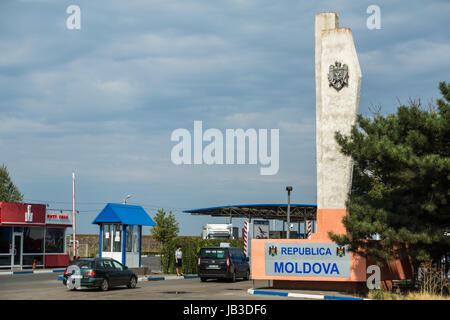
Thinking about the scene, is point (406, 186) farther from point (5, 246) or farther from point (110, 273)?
point (5, 246)

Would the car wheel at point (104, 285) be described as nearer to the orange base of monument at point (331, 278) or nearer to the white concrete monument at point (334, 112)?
the orange base of monument at point (331, 278)

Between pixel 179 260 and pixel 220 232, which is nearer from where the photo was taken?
pixel 179 260

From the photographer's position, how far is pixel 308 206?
57.5m

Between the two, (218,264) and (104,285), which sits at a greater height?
(218,264)

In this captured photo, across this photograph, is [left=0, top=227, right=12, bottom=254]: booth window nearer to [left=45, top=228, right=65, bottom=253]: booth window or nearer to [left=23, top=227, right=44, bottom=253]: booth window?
[left=23, top=227, right=44, bottom=253]: booth window

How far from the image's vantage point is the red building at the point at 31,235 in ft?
130

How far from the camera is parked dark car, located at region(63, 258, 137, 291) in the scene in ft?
73.8

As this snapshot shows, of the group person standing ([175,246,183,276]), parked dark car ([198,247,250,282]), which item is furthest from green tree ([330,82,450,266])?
person standing ([175,246,183,276])

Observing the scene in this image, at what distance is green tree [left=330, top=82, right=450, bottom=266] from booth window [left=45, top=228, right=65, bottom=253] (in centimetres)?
2787

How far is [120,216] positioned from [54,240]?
463 inches

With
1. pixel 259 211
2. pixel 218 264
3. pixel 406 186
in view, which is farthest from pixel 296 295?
pixel 259 211

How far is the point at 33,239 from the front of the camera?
137ft
